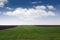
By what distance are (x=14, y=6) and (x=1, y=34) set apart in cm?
64

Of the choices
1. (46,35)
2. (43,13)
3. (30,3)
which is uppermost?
(30,3)

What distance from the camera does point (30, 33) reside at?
121 inches

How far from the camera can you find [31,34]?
306cm

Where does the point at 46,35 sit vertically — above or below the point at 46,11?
below

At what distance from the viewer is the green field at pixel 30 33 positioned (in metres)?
3.04

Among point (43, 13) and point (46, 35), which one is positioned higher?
point (43, 13)

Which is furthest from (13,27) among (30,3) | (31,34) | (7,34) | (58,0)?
(58,0)

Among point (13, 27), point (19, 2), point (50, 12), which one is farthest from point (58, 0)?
point (13, 27)

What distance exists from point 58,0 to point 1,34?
137 centimetres

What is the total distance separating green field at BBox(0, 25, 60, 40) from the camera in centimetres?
304

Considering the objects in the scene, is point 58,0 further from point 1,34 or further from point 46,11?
point 1,34

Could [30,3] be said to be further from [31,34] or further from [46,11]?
[31,34]

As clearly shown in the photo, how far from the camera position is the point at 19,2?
3.15m

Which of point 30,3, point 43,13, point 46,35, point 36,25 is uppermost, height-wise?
point 30,3
